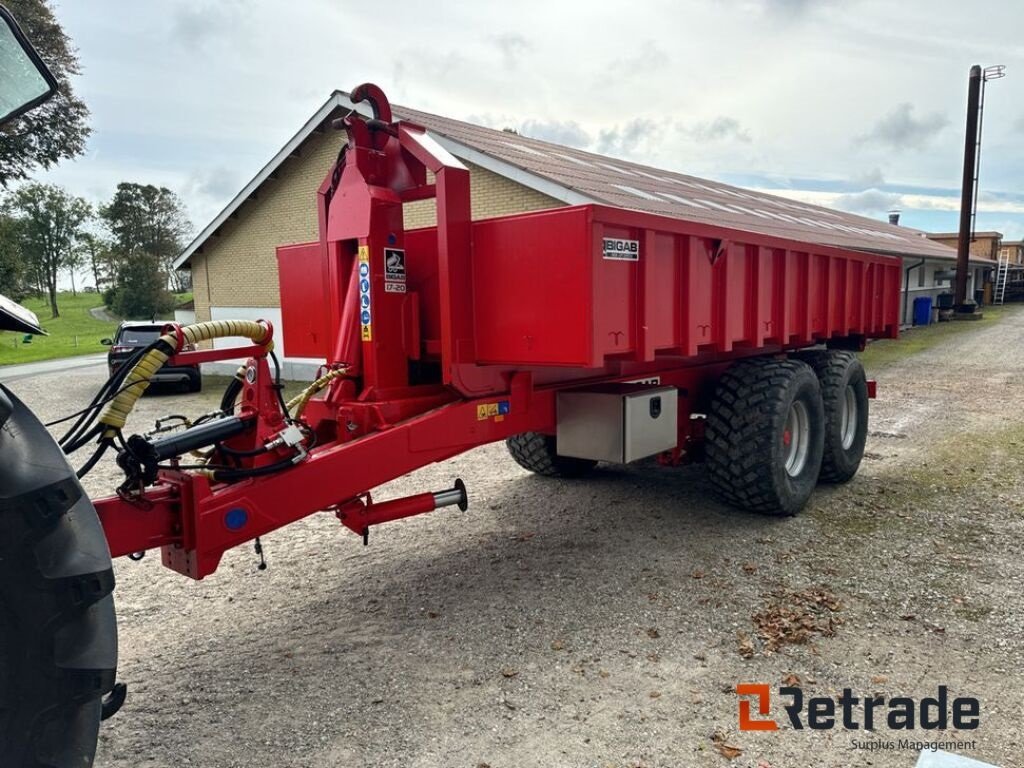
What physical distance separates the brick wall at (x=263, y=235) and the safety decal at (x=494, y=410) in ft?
38.3

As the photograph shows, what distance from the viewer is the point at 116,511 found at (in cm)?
291

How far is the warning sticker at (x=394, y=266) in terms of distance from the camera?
395 cm

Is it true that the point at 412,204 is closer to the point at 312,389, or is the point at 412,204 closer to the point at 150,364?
the point at 312,389

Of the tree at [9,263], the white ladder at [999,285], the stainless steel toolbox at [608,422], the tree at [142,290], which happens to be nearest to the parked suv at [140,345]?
the tree at [9,263]

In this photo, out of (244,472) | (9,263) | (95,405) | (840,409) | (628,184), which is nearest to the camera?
(95,405)

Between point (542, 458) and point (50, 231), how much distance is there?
50939mm

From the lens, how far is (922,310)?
88.5ft

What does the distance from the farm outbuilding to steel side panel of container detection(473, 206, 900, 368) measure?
5.99 meters

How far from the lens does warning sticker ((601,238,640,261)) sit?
3736mm

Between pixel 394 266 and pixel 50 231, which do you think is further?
pixel 50 231

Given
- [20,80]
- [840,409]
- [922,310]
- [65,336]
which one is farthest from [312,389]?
[65,336]

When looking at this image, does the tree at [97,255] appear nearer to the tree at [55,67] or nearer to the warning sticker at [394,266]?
the tree at [55,67]

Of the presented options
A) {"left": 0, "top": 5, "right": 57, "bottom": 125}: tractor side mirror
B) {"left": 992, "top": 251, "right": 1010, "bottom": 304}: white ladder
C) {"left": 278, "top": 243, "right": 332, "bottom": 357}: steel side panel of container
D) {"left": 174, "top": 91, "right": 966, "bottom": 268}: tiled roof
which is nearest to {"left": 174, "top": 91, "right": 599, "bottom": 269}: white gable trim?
{"left": 174, "top": 91, "right": 966, "bottom": 268}: tiled roof

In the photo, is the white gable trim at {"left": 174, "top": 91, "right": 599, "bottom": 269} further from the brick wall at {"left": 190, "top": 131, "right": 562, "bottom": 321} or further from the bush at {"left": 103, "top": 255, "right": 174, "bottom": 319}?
the bush at {"left": 103, "top": 255, "right": 174, "bottom": 319}
